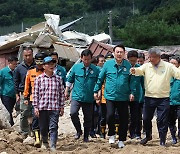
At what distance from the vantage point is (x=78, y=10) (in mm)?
82062

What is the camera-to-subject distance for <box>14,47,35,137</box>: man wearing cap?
980 cm

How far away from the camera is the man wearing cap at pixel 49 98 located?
8438 mm

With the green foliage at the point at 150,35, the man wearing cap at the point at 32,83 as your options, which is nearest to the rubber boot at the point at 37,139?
the man wearing cap at the point at 32,83

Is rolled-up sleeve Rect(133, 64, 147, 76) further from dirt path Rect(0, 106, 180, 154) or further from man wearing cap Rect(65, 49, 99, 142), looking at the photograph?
dirt path Rect(0, 106, 180, 154)

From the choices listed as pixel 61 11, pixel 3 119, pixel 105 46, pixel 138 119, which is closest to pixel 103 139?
pixel 138 119

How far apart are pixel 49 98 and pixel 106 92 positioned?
1059mm

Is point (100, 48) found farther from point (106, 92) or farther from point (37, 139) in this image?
point (37, 139)

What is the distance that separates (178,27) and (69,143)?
90.8ft

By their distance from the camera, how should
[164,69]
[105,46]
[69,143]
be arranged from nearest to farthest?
[164,69] → [69,143] → [105,46]

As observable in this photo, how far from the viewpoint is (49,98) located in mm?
8445

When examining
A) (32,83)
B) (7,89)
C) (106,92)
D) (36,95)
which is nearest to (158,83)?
(106,92)

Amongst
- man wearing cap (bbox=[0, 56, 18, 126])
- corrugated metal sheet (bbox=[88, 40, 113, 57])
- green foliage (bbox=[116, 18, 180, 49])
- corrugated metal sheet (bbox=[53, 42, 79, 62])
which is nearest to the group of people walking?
man wearing cap (bbox=[0, 56, 18, 126])

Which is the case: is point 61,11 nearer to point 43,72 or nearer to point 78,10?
point 78,10

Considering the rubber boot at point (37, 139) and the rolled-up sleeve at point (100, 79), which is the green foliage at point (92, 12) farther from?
the rubber boot at point (37, 139)
